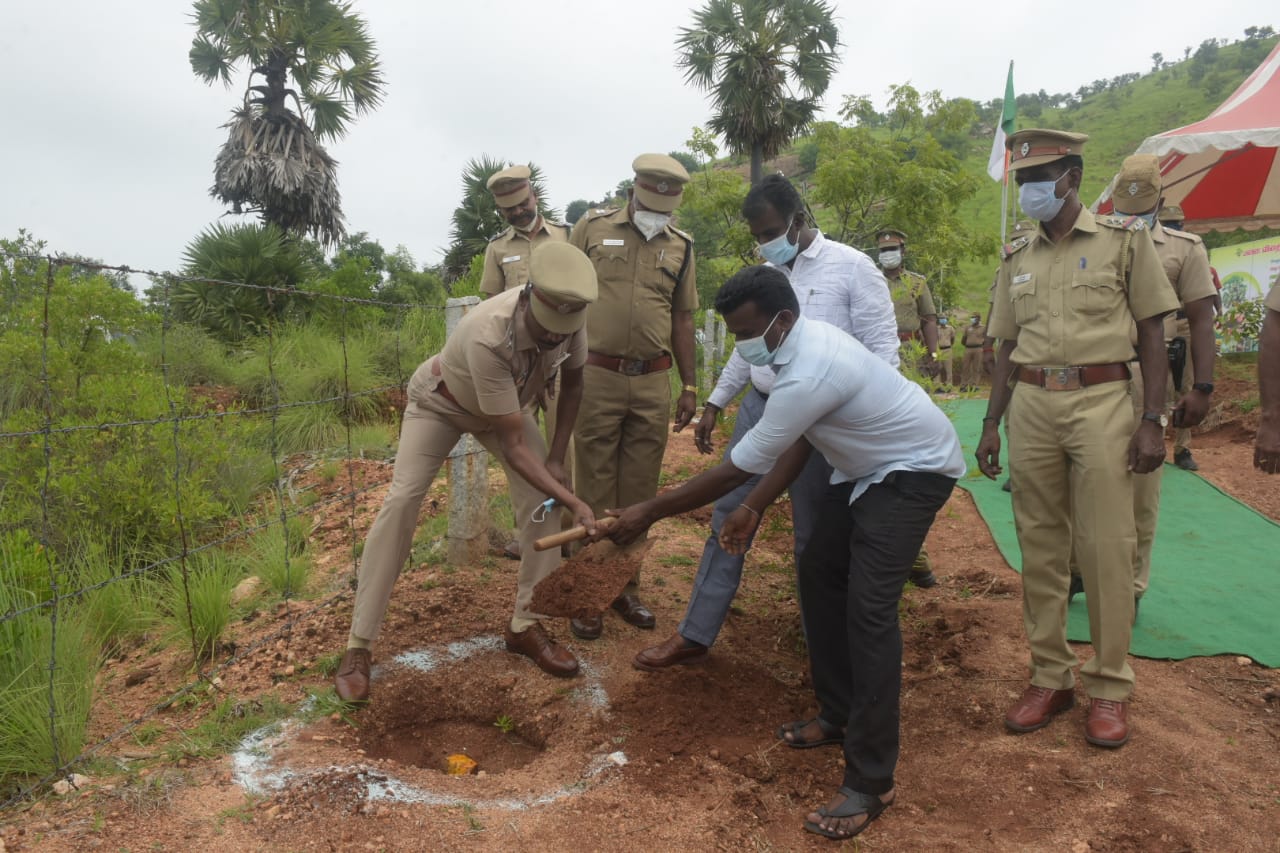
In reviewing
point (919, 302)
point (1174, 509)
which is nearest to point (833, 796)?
point (1174, 509)

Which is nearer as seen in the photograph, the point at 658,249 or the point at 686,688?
the point at 686,688

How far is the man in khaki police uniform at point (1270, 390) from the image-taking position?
2598 mm

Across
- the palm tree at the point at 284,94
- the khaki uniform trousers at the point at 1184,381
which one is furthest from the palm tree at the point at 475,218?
the khaki uniform trousers at the point at 1184,381

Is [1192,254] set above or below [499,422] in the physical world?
above

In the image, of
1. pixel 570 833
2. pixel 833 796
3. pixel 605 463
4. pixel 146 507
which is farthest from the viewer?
pixel 146 507

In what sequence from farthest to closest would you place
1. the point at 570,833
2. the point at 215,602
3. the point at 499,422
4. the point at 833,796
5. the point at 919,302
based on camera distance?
the point at 919,302, the point at 215,602, the point at 499,422, the point at 833,796, the point at 570,833

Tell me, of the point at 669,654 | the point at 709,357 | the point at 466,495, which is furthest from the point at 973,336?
the point at 669,654

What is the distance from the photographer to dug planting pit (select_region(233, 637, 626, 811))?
2514 millimetres

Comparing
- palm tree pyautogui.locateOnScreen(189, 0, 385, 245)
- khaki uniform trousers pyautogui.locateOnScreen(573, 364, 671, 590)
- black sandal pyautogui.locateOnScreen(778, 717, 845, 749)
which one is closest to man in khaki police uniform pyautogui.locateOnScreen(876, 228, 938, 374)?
khaki uniform trousers pyautogui.locateOnScreen(573, 364, 671, 590)

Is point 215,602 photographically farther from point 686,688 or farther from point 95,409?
point 95,409

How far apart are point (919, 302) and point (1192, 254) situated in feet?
13.8

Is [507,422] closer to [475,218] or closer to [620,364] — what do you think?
[620,364]

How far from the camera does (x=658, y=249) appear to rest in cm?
365

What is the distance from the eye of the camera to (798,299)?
311 cm
